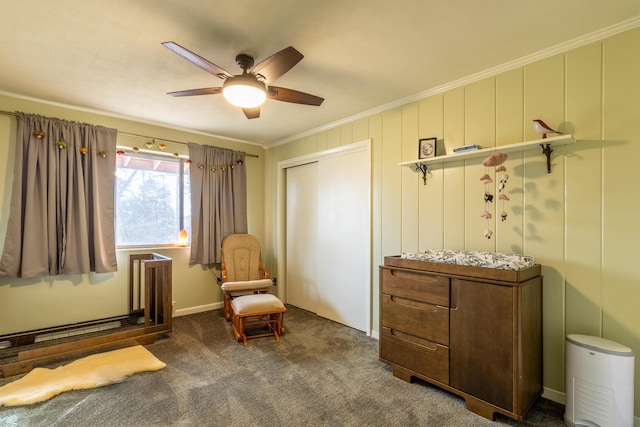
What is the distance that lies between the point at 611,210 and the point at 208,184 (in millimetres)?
3914

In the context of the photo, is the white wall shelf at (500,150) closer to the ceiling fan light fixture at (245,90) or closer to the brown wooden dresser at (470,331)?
the brown wooden dresser at (470,331)

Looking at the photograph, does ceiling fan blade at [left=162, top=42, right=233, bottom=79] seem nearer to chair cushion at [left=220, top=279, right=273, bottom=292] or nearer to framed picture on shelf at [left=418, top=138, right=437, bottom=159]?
framed picture on shelf at [left=418, top=138, right=437, bottom=159]

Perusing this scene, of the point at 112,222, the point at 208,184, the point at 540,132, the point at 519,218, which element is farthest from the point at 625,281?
the point at 112,222

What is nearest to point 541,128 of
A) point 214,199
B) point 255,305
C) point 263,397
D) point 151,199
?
point 263,397

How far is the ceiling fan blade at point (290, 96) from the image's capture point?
213 cm

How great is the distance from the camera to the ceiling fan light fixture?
1925 millimetres

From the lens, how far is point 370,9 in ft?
5.49

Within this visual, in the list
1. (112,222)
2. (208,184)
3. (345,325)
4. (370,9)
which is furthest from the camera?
(208,184)

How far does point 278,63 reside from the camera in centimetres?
181

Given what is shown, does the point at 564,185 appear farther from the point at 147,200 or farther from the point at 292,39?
the point at 147,200

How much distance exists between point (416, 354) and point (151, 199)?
3370 mm

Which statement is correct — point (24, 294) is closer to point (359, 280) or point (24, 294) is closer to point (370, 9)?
point (359, 280)

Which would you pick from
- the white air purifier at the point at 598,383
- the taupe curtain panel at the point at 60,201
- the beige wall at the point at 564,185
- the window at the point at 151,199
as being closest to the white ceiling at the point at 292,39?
the beige wall at the point at 564,185

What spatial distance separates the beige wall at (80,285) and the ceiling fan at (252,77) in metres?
1.78
